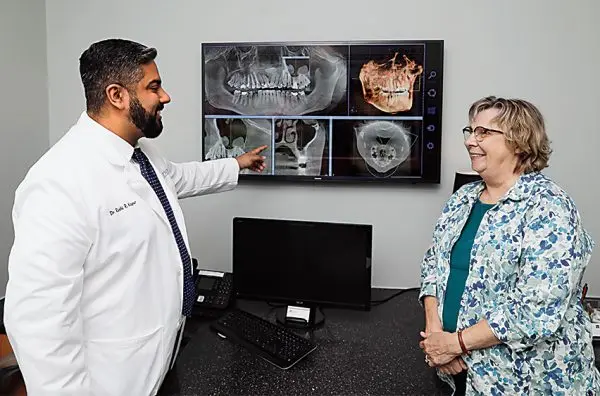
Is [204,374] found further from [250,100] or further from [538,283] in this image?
[250,100]

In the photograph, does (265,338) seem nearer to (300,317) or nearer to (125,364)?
(300,317)

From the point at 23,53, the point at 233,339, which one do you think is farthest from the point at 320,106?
the point at 23,53

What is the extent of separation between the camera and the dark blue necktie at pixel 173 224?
4.31 ft

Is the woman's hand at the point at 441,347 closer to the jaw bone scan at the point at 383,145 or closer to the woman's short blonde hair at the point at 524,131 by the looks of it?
the woman's short blonde hair at the point at 524,131

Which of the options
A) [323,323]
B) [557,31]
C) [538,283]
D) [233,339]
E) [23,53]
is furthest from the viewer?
[23,53]

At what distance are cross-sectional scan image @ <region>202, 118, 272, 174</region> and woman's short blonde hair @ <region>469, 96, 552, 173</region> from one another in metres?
1.04

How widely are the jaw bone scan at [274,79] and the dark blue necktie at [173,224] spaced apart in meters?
0.75

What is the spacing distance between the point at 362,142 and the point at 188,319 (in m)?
1.02

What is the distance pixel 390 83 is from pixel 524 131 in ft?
2.67

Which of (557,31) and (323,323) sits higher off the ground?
(557,31)

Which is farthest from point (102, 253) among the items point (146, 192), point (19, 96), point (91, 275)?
point (19, 96)

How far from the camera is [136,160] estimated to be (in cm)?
135

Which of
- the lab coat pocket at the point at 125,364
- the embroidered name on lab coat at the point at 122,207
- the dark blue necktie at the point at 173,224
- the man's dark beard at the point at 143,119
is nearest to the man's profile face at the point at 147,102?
the man's dark beard at the point at 143,119

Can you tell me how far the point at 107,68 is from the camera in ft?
3.97
